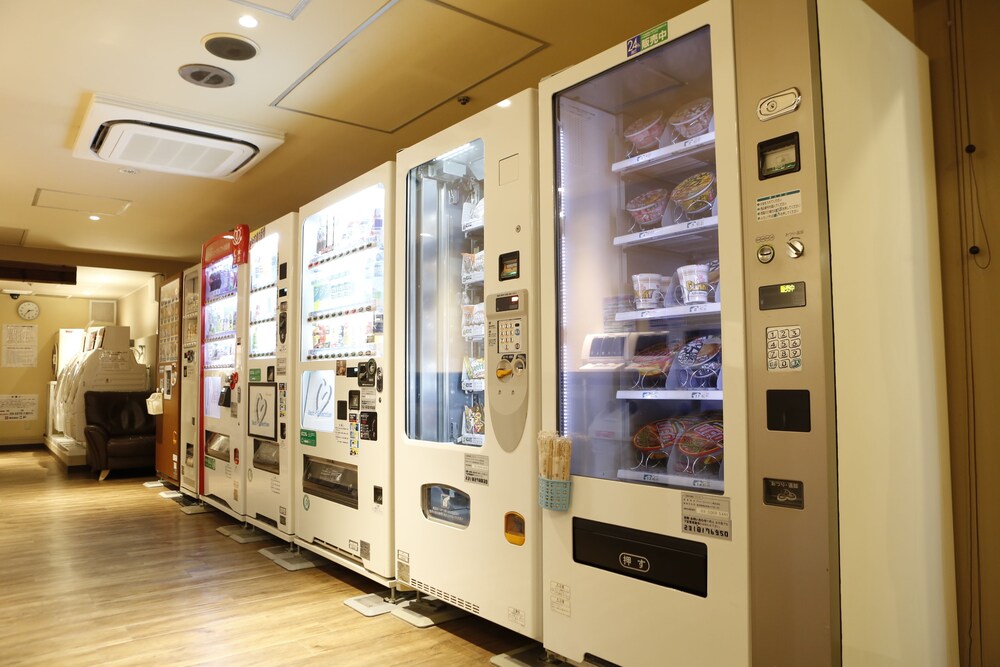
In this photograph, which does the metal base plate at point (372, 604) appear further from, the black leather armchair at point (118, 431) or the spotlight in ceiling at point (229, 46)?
the black leather armchair at point (118, 431)

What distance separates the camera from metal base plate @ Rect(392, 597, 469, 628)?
3.01 meters

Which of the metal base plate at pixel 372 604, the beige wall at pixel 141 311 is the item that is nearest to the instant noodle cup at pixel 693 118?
the metal base plate at pixel 372 604

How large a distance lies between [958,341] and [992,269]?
234mm

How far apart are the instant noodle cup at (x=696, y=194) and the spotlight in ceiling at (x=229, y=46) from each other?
7.53 feet

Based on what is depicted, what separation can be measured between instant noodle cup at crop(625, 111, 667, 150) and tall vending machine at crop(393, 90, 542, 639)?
37 cm

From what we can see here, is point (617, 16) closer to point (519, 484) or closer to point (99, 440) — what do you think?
point (519, 484)

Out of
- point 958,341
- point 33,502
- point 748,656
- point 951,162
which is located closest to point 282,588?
point 748,656

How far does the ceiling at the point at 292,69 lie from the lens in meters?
3.02

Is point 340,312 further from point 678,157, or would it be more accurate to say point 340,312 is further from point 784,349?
point 784,349

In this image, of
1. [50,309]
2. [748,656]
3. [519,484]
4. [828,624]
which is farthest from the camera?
[50,309]

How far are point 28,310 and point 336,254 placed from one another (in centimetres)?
1043

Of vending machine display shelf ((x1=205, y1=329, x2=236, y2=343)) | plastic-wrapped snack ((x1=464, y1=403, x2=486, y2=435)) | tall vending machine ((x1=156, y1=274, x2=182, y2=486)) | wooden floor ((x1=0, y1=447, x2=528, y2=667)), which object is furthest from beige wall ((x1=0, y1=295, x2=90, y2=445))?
plastic-wrapped snack ((x1=464, y1=403, x2=486, y2=435))

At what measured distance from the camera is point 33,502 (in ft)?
20.2

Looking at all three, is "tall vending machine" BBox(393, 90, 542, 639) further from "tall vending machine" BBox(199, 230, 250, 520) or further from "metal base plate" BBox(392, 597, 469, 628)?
"tall vending machine" BBox(199, 230, 250, 520)
